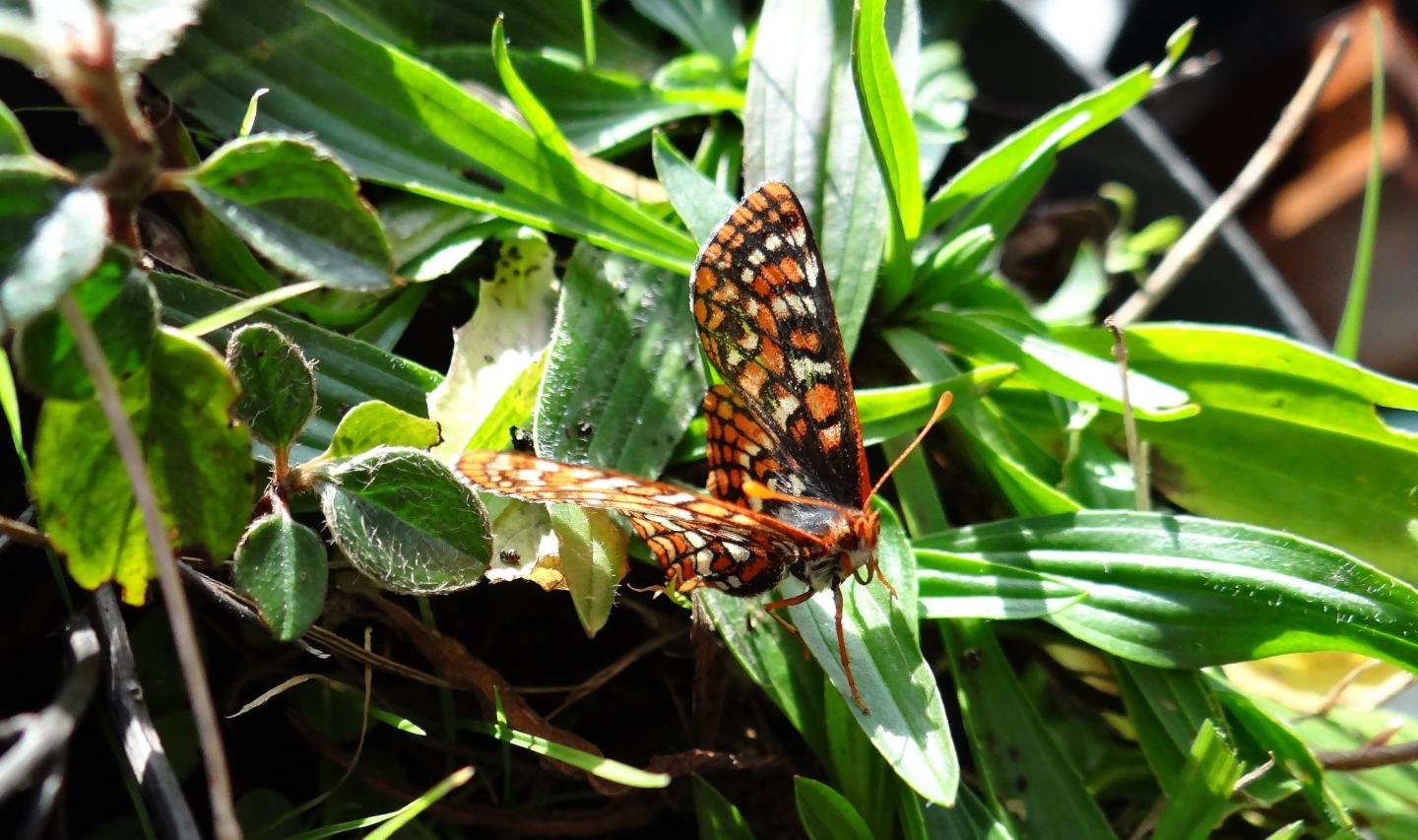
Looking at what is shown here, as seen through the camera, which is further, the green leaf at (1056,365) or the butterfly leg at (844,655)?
the green leaf at (1056,365)

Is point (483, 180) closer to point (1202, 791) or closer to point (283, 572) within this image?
point (283, 572)

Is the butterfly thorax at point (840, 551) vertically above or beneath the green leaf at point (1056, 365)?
beneath

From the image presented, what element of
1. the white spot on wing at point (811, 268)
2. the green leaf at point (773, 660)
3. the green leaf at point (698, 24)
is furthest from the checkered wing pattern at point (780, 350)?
the green leaf at point (698, 24)

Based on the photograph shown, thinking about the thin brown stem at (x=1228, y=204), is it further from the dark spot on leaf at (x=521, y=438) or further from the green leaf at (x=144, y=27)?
the green leaf at (x=144, y=27)

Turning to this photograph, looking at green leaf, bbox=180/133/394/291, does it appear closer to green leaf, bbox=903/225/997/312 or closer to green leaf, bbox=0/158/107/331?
green leaf, bbox=0/158/107/331

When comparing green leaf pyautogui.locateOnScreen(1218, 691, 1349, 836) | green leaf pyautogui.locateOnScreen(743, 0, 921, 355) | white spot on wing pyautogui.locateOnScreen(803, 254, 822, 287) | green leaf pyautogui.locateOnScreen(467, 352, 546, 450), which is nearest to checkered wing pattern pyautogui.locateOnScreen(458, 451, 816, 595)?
green leaf pyautogui.locateOnScreen(467, 352, 546, 450)

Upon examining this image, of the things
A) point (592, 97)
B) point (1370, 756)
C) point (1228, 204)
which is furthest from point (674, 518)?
point (1228, 204)
